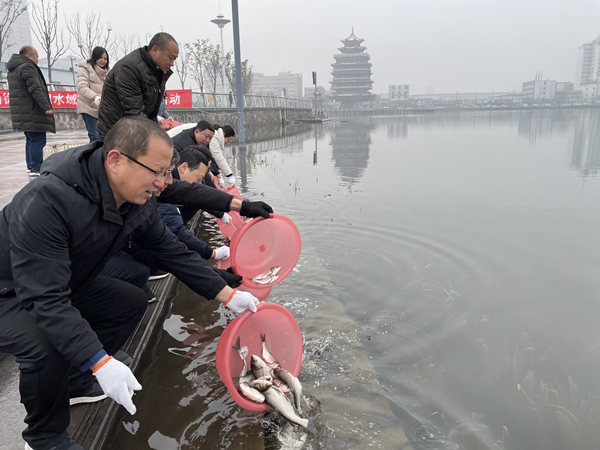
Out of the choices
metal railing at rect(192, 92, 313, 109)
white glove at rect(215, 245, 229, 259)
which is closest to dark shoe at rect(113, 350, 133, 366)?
white glove at rect(215, 245, 229, 259)

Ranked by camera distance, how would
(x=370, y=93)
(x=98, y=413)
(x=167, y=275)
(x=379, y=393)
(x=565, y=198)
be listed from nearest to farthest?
(x=98, y=413) < (x=379, y=393) < (x=167, y=275) < (x=565, y=198) < (x=370, y=93)

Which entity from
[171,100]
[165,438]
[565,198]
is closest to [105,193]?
[165,438]

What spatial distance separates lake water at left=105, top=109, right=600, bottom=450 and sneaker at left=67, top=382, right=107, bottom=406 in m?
0.22

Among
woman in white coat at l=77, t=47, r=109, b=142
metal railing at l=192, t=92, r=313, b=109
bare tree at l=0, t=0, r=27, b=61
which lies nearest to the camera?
woman in white coat at l=77, t=47, r=109, b=142

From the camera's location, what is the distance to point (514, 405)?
3.20 meters

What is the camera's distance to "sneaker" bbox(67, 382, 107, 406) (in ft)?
7.98

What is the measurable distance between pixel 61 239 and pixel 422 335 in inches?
129

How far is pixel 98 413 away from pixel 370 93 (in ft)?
421

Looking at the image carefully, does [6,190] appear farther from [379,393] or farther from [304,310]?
[379,393]

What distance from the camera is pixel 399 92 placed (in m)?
→ 155

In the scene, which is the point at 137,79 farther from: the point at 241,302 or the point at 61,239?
the point at 61,239

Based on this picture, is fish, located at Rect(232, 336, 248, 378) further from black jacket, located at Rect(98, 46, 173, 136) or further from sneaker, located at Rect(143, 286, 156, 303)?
black jacket, located at Rect(98, 46, 173, 136)

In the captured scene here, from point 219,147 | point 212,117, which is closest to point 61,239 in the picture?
point 219,147

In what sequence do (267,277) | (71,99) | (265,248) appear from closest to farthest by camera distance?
1. (267,277)
2. (265,248)
3. (71,99)
